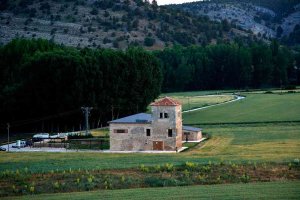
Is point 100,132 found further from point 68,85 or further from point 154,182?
point 154,182

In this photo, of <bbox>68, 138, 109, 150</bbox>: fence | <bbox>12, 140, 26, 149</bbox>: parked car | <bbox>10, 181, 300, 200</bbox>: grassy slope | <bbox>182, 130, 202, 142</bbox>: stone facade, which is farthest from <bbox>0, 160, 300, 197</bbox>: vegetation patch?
<bbox>182, 130, 202, 142</bbox>: stone facade

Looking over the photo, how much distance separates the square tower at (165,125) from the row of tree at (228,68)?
253 ft

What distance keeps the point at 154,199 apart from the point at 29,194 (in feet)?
23.4

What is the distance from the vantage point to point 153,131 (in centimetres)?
6397

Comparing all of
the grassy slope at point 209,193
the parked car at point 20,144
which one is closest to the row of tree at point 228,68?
the parked car at point 20,144

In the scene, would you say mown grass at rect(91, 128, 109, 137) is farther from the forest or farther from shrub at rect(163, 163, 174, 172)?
shrub at rect(163, 163, 174, 172)

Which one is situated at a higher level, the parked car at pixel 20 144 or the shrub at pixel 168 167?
the shrub at pixel 168 167

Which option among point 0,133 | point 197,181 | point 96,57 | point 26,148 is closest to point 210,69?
point 96,57

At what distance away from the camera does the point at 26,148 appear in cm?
6644

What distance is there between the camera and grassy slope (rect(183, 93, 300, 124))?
3351 inches

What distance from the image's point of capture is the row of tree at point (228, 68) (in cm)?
14212

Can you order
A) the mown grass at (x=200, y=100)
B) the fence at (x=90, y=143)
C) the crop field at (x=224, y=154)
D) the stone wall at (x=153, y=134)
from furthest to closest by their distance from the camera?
the mown grass at (x=200, y=100) → the fence at (x=90, y=143) → the stone wall at (x=153, y=134) → the crop field at (x=224, y=154)

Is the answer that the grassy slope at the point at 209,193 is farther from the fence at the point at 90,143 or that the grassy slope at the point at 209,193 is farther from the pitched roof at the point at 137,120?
the fence at the point at 90,143

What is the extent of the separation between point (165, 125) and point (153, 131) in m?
1.22
